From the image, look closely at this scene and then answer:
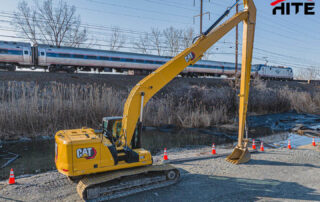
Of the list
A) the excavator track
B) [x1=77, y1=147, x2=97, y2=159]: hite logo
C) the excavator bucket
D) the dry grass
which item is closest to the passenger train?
the dry grass

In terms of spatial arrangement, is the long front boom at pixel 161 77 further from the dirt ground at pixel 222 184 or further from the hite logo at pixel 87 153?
the dirt ground at pixel 222 184

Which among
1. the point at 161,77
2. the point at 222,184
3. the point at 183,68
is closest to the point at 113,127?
the point at 161,77

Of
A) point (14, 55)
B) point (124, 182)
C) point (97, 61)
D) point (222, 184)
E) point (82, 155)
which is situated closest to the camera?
point (82, 155)

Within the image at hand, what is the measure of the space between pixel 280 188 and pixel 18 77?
16.9 metres

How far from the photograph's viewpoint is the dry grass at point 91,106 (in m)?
11.4

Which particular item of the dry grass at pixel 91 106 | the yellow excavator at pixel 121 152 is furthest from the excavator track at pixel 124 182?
the dry grass at pixel 91 106

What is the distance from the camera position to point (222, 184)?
5.58 metres

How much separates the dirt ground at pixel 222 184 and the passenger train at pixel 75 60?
57.3 ft

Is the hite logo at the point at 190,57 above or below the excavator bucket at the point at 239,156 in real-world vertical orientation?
above

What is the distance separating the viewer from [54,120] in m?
12.1

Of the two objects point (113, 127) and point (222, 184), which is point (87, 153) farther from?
point (222, 184)

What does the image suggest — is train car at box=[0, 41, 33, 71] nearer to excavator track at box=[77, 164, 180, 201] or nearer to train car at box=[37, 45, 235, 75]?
train car at box=[37, 45, 235, 75]

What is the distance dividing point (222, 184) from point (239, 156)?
197cm

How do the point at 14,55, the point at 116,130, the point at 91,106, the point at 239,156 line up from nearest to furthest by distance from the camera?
the point at 116,130, the point at 239,156, the point at 91,106, the point at 14,55
